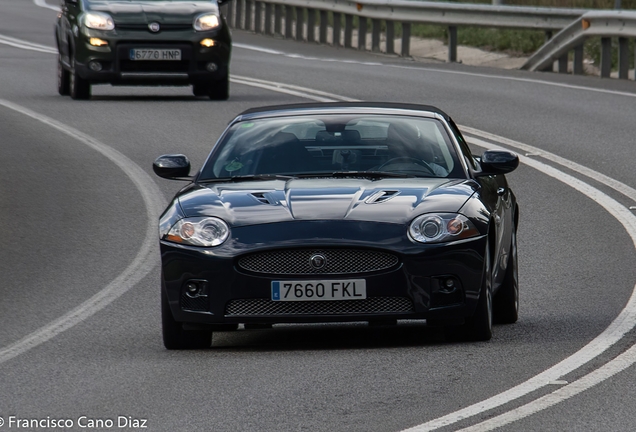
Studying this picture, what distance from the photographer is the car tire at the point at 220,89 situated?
2272 cm

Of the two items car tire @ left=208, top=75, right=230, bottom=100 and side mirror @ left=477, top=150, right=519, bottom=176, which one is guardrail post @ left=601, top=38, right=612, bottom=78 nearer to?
car tire @ left=208, top=75, right=230, bottom=100

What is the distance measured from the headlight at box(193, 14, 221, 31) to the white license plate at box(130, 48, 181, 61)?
50cm

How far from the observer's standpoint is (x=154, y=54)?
2197 centimetres

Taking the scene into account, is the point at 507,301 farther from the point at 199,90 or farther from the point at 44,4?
the point at 44,4

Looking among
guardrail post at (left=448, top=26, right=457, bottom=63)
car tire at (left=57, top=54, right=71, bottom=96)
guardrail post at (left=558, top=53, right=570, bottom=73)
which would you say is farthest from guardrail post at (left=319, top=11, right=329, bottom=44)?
car tire at (left=57, top=54, right=71, bottom=96)

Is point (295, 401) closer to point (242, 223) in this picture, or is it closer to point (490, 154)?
point (242, 223)

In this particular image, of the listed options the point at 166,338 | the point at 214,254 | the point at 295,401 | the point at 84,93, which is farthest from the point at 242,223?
Answer: the point at 84,93

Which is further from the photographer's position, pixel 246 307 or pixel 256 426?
pixel 246 307

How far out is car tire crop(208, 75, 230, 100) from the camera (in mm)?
22717

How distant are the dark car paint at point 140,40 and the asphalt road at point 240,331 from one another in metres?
0.44

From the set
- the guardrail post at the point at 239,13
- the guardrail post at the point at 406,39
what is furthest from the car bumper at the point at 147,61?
the guardrail post at the point at 239,13

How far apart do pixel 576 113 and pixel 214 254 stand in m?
13.5

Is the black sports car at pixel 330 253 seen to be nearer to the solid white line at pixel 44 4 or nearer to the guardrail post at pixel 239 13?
the guardrail post at pixel 239 13

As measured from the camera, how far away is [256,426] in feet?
21.2
